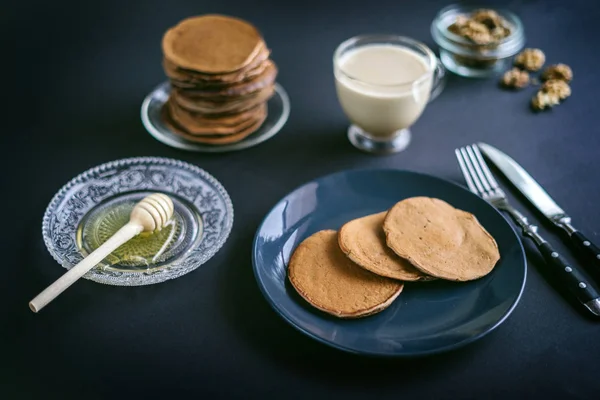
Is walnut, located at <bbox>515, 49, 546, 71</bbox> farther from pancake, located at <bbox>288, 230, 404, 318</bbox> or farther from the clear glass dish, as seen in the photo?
pancake, located at <bbox>288, 230, 404, 318</bbox>

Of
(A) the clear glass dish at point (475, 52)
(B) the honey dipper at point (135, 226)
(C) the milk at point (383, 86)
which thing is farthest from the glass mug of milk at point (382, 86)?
(B) the honey dipper at point (135, 226)

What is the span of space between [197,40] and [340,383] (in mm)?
841

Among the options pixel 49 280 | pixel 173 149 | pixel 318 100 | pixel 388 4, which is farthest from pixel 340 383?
pixel 388 4

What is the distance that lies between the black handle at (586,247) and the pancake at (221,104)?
71 centimetres

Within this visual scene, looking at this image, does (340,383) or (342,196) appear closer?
(340,383)

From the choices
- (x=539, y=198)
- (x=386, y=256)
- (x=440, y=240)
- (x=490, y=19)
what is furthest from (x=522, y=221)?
(x=490, y=19)

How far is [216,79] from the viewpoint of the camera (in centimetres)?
135

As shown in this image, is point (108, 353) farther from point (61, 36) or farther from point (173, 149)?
point (61, 36)

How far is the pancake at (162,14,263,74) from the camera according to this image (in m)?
1.37

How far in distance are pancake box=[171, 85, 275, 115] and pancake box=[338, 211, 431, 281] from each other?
1.39 ft

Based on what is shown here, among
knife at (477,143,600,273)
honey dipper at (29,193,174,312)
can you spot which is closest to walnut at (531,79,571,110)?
knife at (477,143,600,273)

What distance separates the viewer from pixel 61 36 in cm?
187

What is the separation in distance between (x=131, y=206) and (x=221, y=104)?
0.30m

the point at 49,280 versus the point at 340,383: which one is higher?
the point at 49,280
